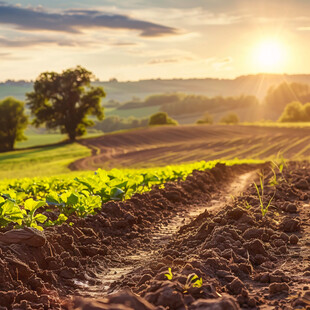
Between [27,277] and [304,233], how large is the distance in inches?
175

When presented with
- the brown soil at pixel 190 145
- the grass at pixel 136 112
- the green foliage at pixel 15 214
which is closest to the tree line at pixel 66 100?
the brown soil at pixel 190 145

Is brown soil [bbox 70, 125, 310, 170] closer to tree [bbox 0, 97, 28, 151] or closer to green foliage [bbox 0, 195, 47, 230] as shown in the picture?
tree [bbox 0, 97, 28, 151]

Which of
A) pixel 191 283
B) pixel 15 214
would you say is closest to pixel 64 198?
pixel 15 214

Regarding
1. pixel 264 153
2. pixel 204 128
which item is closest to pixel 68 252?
pixel 264 153

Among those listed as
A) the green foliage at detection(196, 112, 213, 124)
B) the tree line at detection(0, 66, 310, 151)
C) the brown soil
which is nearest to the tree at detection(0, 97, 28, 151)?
the tree line at detection(0, 66, 310, 151)

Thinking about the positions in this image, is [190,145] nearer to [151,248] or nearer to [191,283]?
[151,248]

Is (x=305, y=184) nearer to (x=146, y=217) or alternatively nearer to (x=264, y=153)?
(x=146, y=217)

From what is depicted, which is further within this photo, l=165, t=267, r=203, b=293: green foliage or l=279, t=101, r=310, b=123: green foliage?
l=279, t=101, r=310, b=123: green foliage

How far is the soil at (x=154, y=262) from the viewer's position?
162 inches

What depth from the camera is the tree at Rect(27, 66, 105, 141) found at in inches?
2421

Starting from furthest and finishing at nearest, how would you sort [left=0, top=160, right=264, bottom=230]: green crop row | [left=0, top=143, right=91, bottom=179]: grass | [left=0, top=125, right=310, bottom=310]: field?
[left=0, top=143, right=91, bottom=179]: grass → [left=0, top=160, right=264, bottom=230]: green crop row → [left=0, top=125, right=310, bottom=310]: field

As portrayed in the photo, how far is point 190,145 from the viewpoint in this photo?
47938 mm

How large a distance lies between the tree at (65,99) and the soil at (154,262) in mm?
54476

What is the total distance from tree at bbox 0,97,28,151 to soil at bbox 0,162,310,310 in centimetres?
6481
